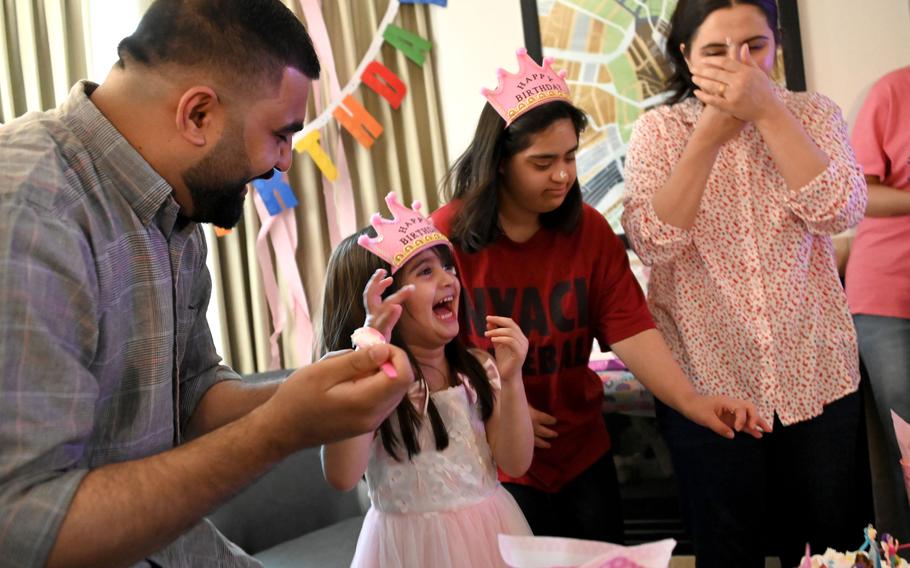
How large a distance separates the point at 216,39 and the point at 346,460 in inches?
28.3

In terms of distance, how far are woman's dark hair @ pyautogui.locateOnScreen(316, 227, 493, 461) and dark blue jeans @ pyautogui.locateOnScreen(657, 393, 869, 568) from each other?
419 millimetres

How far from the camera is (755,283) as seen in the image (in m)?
1.64

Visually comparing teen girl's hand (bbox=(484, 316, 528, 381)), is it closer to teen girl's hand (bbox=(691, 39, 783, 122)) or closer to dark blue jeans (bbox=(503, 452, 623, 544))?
dark blue jeans (bbox=(503, 452, 623, 544))

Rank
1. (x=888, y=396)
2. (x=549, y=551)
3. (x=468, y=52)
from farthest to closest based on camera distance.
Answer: (x=468, y=52) < (x=888, y=396) < (x=549, y=551)

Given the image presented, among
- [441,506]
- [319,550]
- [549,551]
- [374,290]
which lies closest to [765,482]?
[441,506]

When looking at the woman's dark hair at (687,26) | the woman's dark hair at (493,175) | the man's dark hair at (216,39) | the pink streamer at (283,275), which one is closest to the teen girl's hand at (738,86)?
the woman's dark hair at (687,26)

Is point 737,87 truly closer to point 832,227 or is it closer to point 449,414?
point 832,227

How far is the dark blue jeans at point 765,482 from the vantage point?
161cm

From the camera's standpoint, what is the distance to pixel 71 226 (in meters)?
0.89

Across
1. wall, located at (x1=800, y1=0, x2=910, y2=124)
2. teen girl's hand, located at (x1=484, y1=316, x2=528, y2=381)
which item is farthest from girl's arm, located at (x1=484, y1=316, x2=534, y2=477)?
wall, located at (x1=800, y1=0, x2=910, y2=124)

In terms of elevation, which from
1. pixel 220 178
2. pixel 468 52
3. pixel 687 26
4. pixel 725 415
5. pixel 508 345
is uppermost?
pixel 468 52

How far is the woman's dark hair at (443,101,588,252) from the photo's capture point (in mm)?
1688

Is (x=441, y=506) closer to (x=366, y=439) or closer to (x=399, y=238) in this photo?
(x=366, y=439)

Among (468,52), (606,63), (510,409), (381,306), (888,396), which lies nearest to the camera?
(381,306)
